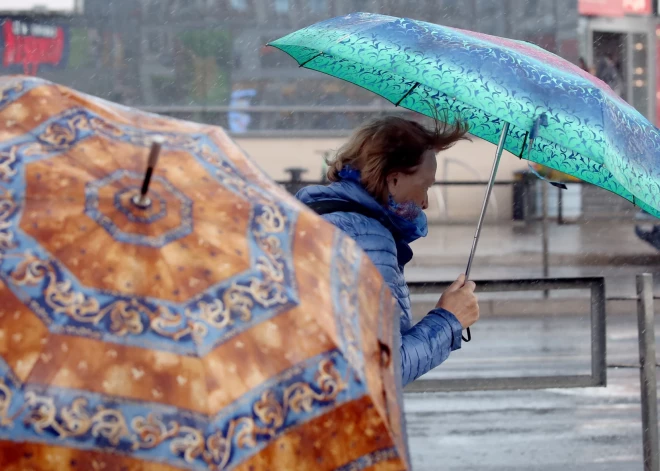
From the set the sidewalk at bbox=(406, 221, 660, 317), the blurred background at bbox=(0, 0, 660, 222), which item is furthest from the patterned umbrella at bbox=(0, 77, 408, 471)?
the blurred background at bbox=(0, 0, 660, 222)

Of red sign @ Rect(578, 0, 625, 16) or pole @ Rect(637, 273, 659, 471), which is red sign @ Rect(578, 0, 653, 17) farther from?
pole @ Rect(637, 273, 659, 471)

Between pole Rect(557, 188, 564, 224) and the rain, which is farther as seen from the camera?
pole Rect(557, 188, 564, 224)

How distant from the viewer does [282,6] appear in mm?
19812

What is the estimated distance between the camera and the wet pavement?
690 cm

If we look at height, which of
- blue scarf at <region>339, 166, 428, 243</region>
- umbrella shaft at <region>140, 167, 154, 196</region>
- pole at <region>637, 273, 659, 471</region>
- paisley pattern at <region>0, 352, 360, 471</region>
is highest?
umbrella shaft at <region>140, 167, 154, 196</region>

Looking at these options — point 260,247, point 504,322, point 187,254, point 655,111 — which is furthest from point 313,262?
point 655,111

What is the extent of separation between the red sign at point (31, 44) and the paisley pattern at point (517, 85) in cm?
1559

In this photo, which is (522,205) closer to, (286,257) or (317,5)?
(317,5)

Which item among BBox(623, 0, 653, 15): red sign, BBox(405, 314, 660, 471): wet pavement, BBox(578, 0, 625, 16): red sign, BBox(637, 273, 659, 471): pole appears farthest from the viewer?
BBox(623, 0, 653, 15): red sign

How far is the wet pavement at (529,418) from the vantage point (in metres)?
6.90

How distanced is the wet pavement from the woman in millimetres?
3531

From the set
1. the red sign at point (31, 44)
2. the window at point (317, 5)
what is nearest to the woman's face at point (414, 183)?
the red sign at point (31, 44)

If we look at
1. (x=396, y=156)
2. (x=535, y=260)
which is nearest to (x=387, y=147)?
(x=396, y=156)

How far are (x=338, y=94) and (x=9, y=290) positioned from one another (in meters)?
18.6
